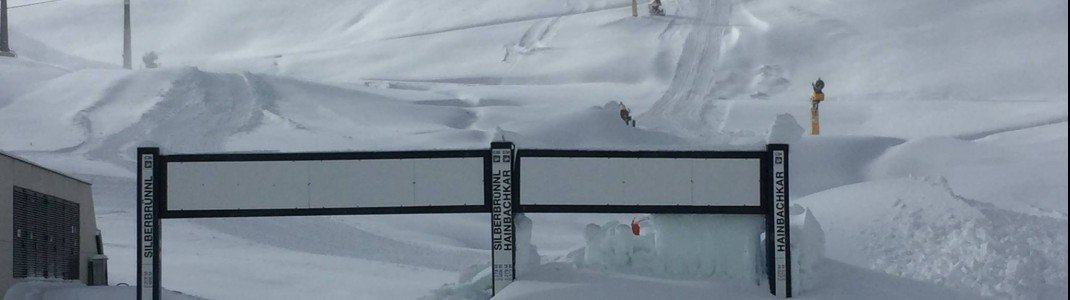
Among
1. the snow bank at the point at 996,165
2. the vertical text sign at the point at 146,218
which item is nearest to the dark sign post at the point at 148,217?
the vertical text sign at the point at 146,218

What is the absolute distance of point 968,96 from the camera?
39469mm

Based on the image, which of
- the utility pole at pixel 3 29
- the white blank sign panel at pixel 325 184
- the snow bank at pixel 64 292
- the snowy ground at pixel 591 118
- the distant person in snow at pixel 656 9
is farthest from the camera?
the distant person in snow at pixel 656 9

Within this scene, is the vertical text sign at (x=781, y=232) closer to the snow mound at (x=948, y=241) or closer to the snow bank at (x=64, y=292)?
the snow mound at (x=948, y=241)

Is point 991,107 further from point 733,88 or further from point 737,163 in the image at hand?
point 737,163

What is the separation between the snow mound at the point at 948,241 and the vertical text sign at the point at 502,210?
3283mm

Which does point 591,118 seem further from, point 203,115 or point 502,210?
point 502,210

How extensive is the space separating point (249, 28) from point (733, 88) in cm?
3402

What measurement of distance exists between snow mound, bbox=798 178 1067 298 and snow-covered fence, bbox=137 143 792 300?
1.56 m

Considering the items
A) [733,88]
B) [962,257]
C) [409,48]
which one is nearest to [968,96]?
[733,88]

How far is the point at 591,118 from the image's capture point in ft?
107

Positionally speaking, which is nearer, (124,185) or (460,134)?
(124,185)

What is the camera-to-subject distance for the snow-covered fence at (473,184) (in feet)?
39.8

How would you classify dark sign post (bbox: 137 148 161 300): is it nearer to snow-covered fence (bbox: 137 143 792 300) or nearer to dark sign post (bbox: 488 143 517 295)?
snow-covered fence (bbox: 137 143 792 300)

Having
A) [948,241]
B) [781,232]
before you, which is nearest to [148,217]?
[781,232]
